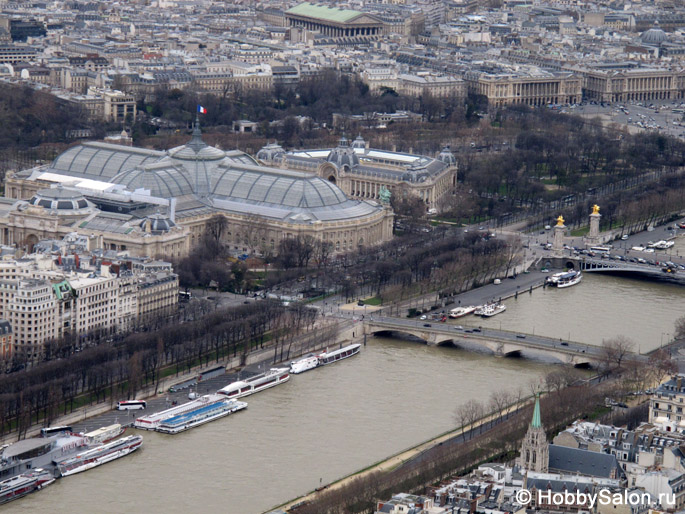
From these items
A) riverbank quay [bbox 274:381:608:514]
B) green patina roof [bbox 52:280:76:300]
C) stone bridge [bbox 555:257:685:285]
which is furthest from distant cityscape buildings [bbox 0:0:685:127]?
riverbank quay [bbox 274:381:608:514]

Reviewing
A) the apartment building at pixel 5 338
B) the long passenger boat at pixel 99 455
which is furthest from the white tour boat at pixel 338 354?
the long passenger boat at pixel 99 455

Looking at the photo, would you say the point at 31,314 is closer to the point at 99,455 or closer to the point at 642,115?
the point at 99,455

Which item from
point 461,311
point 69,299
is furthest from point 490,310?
point 69,299

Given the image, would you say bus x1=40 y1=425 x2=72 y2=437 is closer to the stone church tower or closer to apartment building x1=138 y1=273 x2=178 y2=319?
apartment building x1=138 y1=273 x2=178 y2=319

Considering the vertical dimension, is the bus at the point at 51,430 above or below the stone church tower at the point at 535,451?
below

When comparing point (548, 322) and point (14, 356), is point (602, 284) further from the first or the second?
point (14, 356)

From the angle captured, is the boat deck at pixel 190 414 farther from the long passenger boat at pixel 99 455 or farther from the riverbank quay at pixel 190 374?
the long passenger boat at pixel 99 455
